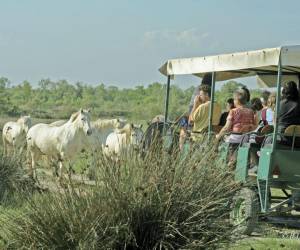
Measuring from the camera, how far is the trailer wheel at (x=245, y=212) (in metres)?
7.80

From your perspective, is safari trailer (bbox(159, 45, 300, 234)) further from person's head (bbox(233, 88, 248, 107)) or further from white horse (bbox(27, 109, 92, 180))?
white horse (bbox(27, 109, 92, 180))

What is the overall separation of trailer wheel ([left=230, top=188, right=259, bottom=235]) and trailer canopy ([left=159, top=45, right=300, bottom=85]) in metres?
1.81

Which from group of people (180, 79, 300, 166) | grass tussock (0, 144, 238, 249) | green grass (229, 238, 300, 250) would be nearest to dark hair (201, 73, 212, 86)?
group of people (180, 79, 300, 166)

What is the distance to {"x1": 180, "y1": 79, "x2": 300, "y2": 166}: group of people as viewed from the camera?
1155 centimetres

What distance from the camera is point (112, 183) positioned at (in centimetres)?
748

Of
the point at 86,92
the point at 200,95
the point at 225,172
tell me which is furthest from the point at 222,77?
the point at 86,92

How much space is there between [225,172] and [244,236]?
2.14 feet

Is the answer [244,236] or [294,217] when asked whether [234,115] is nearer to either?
[294,217]

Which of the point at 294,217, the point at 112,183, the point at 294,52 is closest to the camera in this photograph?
the point at 112,183

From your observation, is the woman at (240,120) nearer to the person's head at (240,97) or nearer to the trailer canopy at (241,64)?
the person's head at (240,97)

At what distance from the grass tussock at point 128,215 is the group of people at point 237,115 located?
2.59m

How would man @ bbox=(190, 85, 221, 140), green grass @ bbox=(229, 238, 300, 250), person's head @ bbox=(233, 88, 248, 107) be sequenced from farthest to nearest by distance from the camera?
1. man @ bbox=(190, 85, 221, 140)
2. person's head @ bbox=(233, 88, 248, 107)
3. green grass @ bbox=(229, 238, 300, 250)

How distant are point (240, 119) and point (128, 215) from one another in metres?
5.06

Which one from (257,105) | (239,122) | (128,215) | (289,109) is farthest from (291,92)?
(128,215)
